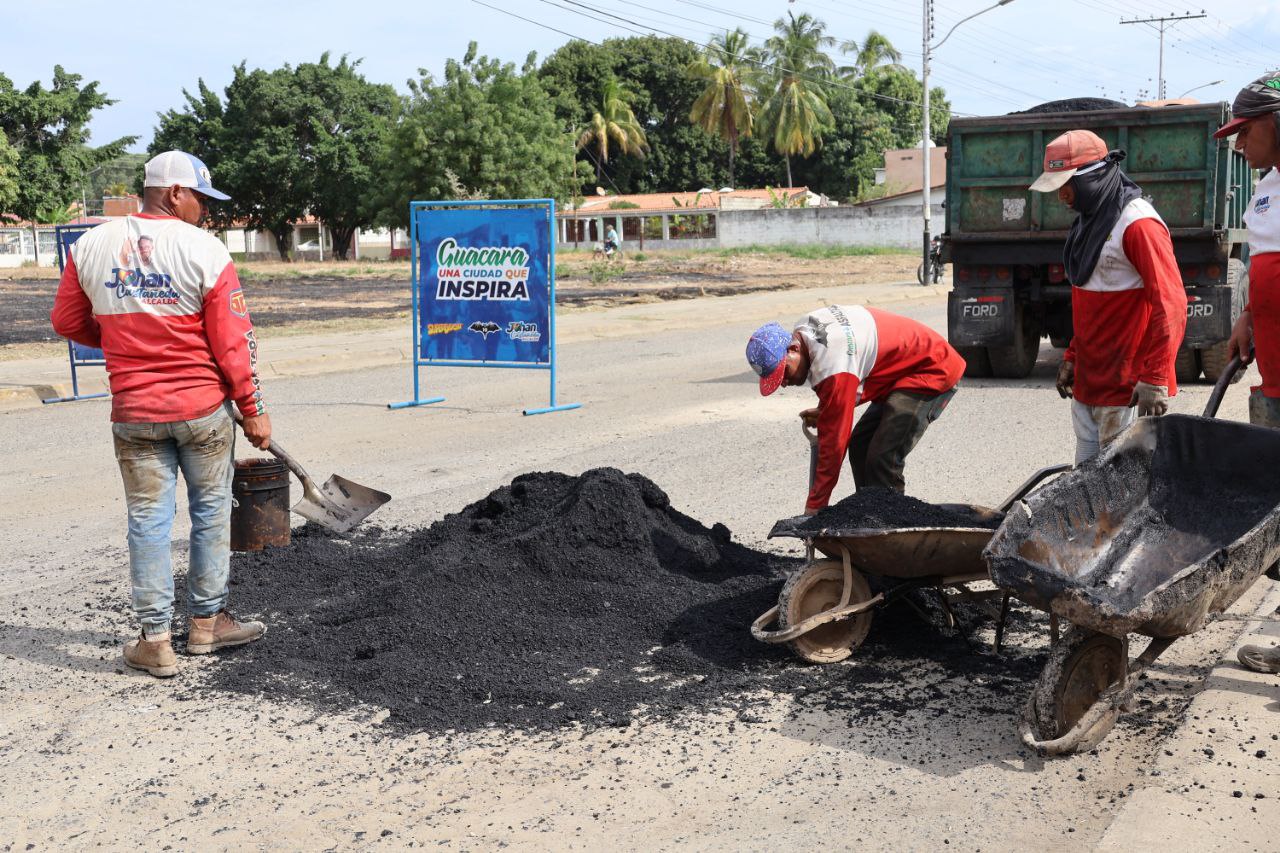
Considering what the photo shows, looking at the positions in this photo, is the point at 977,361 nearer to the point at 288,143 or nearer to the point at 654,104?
the point at 288,143

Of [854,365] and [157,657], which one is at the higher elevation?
[854,365]

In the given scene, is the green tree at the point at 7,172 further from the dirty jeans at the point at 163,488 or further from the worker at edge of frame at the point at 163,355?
the dirty jeans at the point at 163,488

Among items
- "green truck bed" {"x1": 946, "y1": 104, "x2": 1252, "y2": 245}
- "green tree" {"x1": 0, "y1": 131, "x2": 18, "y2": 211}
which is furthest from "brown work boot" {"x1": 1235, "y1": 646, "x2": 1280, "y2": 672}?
"green tree" {"x1": 0, "y1": 131, "x2": 18, "y2": 211}

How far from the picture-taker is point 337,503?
7051 millimetres

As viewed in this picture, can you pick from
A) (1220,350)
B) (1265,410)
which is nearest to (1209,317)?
(1220,350)

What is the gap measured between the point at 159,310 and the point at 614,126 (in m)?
71.4

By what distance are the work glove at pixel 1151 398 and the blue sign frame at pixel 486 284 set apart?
22.9 ft

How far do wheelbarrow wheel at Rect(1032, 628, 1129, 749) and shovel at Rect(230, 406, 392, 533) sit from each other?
158 inches

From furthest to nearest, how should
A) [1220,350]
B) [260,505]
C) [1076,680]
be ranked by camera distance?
[1220,350], [260,505], [1076,680]

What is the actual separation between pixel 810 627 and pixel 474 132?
2095 inches

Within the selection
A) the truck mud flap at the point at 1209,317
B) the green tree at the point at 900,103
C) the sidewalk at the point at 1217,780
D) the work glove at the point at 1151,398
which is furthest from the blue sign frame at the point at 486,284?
the green tree at the point at 900,103

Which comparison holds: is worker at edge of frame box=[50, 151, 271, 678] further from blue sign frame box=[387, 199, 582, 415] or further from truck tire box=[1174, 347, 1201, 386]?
truck tire box=[1174, 347, 1201, 386]

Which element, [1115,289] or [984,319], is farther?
[984,319]

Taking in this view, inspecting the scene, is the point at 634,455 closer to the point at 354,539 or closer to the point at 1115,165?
the point at 354,539
